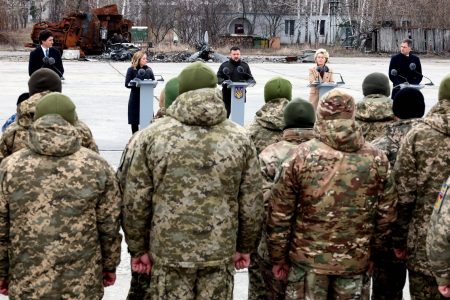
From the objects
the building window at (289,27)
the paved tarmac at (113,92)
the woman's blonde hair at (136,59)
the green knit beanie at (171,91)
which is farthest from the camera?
the building window at (289,27)

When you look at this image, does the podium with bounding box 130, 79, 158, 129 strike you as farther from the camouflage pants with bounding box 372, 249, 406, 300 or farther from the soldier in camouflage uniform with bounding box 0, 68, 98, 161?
the camouflage pants with bounding box 372, 249, 406, 300

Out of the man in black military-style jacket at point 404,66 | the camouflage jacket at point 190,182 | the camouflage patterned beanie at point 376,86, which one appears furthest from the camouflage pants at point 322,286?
the man in black military-style jacket at point 404,66

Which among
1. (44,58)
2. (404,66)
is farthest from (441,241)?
(44,58)

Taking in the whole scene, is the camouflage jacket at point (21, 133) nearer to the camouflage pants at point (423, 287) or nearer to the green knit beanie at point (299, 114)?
the green knit beanie at point (299, 114)

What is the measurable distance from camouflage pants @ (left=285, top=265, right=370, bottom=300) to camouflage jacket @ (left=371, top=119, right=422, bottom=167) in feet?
3.36

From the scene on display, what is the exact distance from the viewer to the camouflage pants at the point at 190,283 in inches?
144

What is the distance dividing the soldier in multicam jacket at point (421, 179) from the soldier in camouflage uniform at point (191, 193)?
91cm

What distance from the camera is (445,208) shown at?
3350 mm

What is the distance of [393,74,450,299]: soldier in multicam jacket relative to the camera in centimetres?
399

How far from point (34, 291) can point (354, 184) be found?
170 centimetres

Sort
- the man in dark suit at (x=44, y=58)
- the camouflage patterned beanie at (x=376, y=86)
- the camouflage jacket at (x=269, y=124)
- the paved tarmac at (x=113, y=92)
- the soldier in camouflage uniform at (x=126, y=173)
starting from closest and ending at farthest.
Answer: the soldier in camouflage uniform at (x=126, y=173), the camouflage jacket at (x=269, y=124), the camouflage patterned beanie at (x=376, y=86), the paved tarmac at (x=113, y=92), the man in dark suit at (x=44, y=58)

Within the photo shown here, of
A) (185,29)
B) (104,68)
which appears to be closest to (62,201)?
(104,68)

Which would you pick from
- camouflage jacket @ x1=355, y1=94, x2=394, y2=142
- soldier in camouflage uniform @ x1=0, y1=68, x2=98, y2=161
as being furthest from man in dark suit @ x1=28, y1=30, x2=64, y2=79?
camouflage jacket @ x1=355, y1=94, x2=394, y2=142

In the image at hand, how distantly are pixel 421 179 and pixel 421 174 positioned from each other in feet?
0.09
